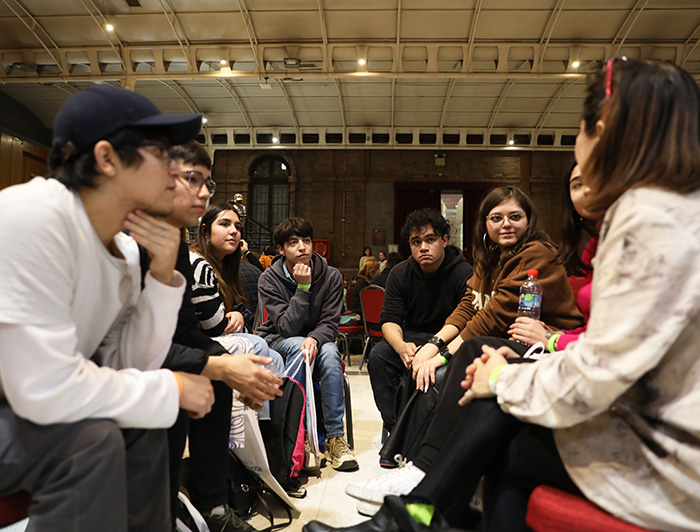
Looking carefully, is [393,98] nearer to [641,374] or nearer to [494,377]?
[494,377]

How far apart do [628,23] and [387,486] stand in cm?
1191

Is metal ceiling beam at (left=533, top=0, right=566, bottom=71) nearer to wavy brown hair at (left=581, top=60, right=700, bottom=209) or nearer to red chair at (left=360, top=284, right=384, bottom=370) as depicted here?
red chair at (left=360, top=284, right=384, bottom=370)

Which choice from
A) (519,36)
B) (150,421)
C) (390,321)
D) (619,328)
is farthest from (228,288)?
(519,36)

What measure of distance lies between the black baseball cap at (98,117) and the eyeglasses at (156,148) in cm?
4

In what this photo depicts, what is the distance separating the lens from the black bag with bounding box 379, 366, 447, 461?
7.98 ft

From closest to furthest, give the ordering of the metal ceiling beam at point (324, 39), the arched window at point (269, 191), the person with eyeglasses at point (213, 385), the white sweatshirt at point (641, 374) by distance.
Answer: the white sweatshirt at point (641, 374) → the person with eyeglasses at point (213, 385) → the metal ceiling beam at point (324, 39) → the arched window at point (269, 191)

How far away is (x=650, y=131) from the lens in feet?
3.23

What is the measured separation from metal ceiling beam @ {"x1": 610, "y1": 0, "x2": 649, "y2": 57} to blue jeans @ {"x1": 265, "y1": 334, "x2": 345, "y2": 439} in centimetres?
1067

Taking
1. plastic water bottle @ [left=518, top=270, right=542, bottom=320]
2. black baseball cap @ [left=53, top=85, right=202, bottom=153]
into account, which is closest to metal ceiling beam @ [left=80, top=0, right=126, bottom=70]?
black baseball cap @ [left=53, top=85, right=202, bottom=153]

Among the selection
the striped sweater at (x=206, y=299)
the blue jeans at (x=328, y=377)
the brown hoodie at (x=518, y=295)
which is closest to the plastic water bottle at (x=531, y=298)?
the brown hoodie at (x=518, y=295)

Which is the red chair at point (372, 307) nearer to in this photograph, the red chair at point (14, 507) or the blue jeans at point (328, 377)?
the blue jeans at point (328, 377)

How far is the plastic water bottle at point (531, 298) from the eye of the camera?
6.78ft

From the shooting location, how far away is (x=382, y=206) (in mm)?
15078

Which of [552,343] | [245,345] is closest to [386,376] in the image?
[245,345]
